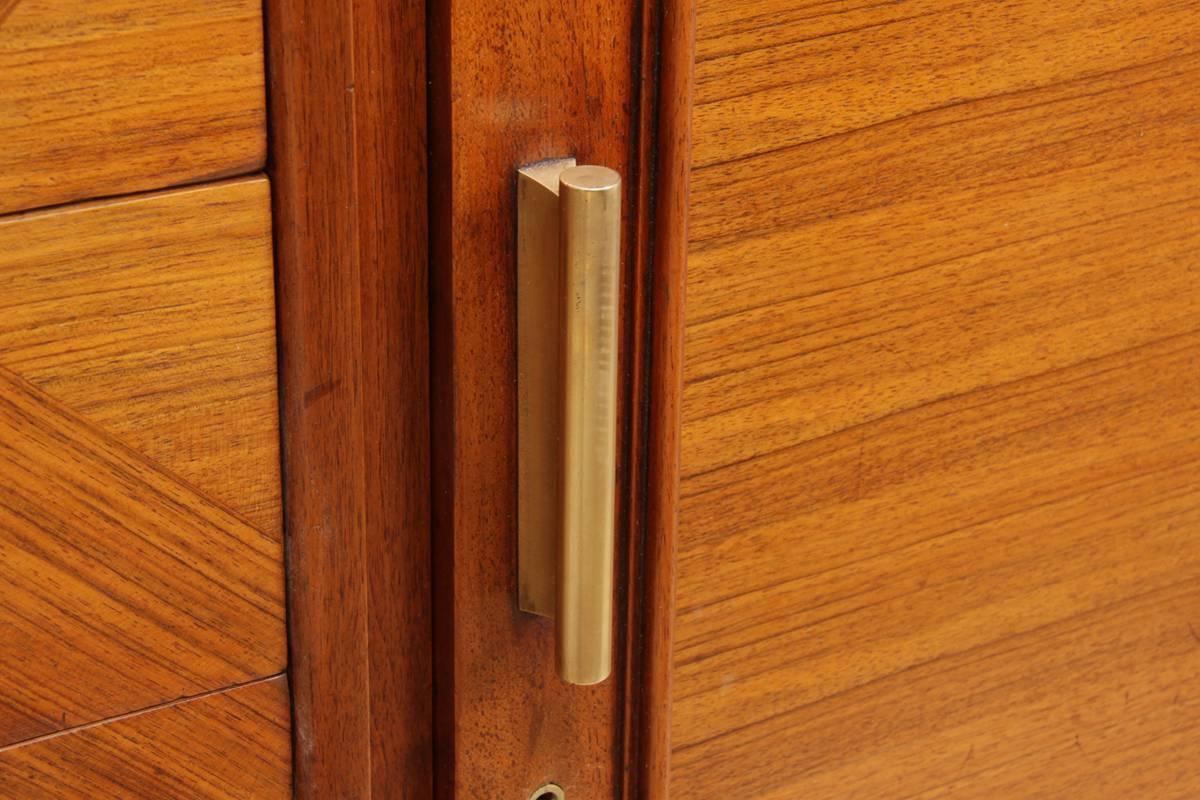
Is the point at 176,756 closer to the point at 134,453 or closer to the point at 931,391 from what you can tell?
the point at 134,453

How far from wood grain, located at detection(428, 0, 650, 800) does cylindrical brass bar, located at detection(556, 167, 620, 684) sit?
3 cm

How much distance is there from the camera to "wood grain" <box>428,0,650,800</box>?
565 mm

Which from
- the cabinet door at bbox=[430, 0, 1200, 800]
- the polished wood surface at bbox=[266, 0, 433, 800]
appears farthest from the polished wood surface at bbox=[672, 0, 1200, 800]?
the polished wood surface at bbox=[266, 0, 433, 800]

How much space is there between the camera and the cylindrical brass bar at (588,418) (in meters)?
0.56

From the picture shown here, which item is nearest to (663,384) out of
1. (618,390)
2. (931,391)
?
(618,390)

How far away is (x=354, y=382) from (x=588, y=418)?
8 cm

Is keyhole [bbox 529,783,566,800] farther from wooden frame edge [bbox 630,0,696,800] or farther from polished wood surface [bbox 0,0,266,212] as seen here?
polished wood surface [bbox 0,0,266,212]

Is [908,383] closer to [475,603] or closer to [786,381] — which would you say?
[786,381]

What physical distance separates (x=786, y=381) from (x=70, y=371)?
264 millimetres

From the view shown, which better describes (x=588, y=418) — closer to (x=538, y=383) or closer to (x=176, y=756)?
(x=538, y=383)

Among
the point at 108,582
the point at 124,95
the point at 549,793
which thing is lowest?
the point at 549,793

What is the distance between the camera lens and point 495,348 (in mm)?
599

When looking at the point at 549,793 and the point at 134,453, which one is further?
the point at 549,793

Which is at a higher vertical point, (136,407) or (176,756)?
(136,407)
